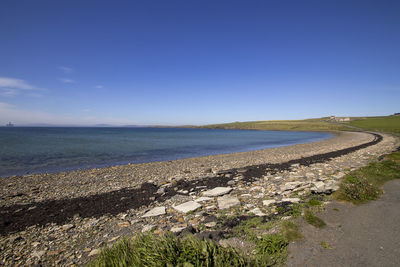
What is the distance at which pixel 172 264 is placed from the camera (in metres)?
3.37

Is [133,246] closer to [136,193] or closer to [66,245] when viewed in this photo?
[66,245]

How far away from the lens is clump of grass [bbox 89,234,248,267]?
3.40 metres

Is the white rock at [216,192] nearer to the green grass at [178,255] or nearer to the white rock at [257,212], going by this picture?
the white rock at [257,212]

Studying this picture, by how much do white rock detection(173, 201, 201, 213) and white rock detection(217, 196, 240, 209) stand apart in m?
0.99

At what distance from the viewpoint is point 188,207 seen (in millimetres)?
7816

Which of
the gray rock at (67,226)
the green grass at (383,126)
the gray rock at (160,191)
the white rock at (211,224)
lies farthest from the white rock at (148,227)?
the green grass at (383,126)

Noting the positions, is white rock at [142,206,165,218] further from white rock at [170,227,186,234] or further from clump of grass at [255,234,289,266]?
clump of grass at [255,234,289,266]

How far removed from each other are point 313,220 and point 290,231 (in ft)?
3.91

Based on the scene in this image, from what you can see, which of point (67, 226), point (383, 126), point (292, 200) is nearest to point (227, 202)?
point (292, 200)

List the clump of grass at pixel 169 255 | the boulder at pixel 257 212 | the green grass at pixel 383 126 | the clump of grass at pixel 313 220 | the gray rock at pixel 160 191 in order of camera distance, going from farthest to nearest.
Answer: the green grass at pixel 383 126, the gray rock at pixel 160 191, the boulder at pixel 257 212, the clump of grass at pixel 313 220, the clump of grass at pixel 169 255

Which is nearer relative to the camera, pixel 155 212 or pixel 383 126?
pixel 155 212

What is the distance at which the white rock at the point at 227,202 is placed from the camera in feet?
25.2

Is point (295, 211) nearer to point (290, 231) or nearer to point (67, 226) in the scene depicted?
point (290, 231)

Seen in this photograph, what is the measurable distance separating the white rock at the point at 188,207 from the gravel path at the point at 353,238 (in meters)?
4.04
